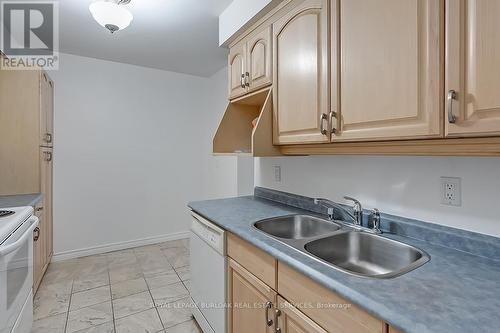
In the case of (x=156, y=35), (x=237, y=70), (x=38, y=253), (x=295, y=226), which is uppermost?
(x=156, y=35)

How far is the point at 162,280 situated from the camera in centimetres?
260

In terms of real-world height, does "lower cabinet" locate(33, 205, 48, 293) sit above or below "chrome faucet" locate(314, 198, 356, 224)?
below

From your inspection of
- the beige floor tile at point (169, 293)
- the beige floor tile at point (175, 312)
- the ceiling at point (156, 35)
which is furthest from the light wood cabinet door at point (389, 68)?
the beige floor tile at point (169, 293)

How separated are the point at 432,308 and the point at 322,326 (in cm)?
37

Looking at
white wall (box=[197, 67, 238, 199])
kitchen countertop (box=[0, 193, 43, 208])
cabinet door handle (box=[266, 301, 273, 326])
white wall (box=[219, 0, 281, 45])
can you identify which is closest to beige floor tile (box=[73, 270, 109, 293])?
kitchen countertop (box=[0, 193, 43, 208])

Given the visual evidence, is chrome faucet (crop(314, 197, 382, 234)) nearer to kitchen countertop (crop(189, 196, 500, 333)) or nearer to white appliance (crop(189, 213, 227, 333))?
kitchen countertop (crop(189, 196, 500, 333))

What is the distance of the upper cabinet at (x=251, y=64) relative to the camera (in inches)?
67.6

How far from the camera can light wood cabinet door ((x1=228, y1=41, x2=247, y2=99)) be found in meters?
1.95

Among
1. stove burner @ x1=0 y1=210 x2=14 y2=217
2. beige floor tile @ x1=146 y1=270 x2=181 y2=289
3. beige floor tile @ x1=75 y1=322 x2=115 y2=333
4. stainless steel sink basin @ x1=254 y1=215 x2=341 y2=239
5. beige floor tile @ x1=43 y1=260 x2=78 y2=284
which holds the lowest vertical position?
beige floor tile @ x1=75 y1=322 x2=115 y2=333

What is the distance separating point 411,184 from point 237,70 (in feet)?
4.79

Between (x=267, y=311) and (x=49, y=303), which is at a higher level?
(x=267, y=311)

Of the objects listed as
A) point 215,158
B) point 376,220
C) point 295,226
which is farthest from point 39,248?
point 376,220

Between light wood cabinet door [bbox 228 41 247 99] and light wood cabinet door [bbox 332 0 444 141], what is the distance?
83 cm

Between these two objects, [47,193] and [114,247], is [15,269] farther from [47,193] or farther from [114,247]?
[114,247]
